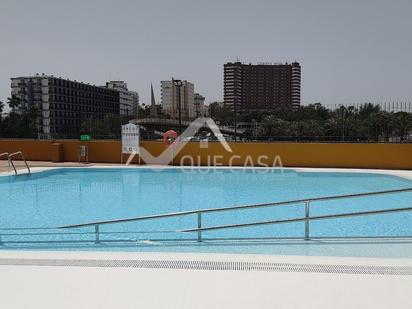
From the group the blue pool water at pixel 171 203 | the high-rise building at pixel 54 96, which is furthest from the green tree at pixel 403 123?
the high-rise building at pixel 54 96

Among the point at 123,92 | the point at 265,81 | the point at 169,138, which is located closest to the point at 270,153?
the point at 169,138

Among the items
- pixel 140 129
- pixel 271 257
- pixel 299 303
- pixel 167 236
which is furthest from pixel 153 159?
pixel 299 303

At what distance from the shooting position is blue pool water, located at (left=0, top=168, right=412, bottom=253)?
6.43 meters

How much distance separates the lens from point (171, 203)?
31.8ft

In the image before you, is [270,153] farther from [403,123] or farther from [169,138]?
[403,123]

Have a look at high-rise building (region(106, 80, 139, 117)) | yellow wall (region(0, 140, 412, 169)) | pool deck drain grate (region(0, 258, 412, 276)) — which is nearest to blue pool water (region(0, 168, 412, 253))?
pool deck drain grate (region(0, 258, 412, 276))

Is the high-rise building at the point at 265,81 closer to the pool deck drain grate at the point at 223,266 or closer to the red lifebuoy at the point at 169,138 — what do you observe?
the red lifebuoy at the point at 169,138

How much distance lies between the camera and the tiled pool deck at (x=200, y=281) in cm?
312

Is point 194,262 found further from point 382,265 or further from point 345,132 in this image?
point 345,132

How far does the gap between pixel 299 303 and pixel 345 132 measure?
1379 centimetres

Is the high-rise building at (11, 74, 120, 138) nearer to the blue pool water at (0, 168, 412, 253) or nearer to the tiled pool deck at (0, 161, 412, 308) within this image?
the blue pool water at (0, 168, 412, 253)

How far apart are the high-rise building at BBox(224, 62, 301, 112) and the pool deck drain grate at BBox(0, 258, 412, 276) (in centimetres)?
4699

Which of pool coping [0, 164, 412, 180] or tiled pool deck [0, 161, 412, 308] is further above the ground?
pool coping [0, 164, 412, 180]

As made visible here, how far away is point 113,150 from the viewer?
1709 cm
